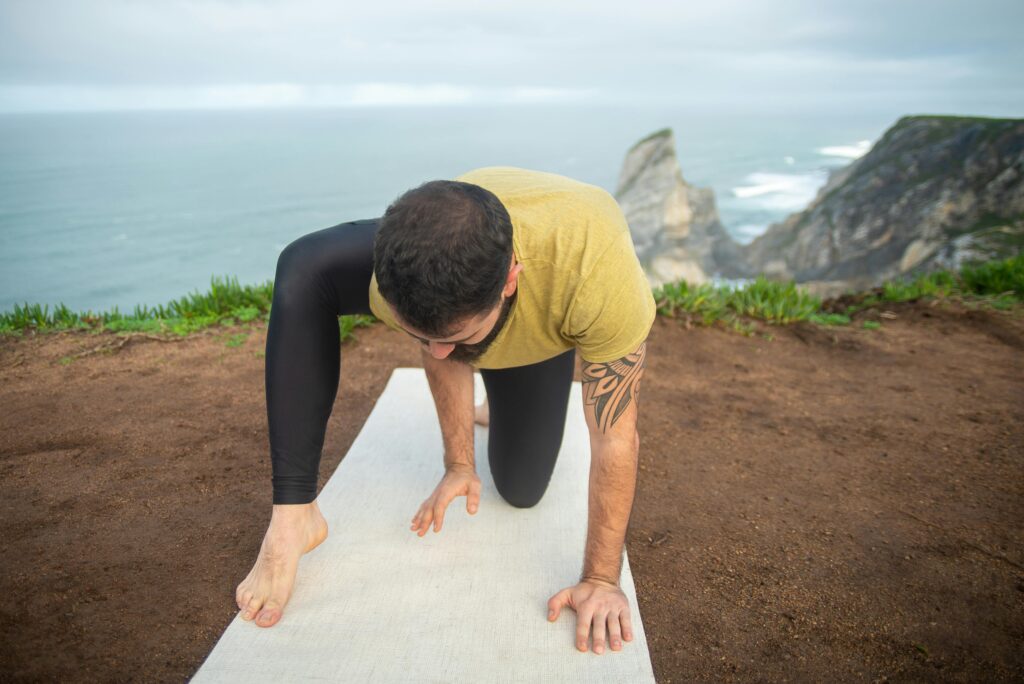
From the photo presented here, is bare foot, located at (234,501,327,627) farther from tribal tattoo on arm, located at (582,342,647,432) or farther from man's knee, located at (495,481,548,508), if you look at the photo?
tribal tattoo on arm, located at (582,342,647,432)

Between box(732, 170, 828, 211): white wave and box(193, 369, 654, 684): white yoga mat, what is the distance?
4474 centimetres

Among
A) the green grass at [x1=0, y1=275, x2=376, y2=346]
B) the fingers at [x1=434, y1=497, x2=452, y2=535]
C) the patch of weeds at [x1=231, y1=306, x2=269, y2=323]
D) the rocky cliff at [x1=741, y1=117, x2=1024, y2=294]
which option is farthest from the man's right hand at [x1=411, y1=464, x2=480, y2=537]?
the rocky cliff at [x1=741, y1=117, x2=1024, y2=294]

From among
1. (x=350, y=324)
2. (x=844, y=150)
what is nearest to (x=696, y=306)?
(x=350, y=324)

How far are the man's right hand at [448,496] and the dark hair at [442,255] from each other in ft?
2.62

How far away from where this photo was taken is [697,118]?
87375 mm

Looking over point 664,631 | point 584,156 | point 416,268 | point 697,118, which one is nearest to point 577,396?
point 664,631

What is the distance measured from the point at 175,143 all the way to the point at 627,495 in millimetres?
21789

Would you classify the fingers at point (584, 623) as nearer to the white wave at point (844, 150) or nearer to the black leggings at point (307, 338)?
the black leggings at point (307, 338)

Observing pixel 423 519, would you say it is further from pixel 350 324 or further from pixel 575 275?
pixel 350 324

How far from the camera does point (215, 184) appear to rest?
58.8 ft

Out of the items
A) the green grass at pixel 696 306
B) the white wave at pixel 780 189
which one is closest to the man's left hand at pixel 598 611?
the green grass at pixel 696 306

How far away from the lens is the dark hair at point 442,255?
996 millimetres

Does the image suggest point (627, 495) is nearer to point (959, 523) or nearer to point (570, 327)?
point (570, 327)

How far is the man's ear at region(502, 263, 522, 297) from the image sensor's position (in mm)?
1156
